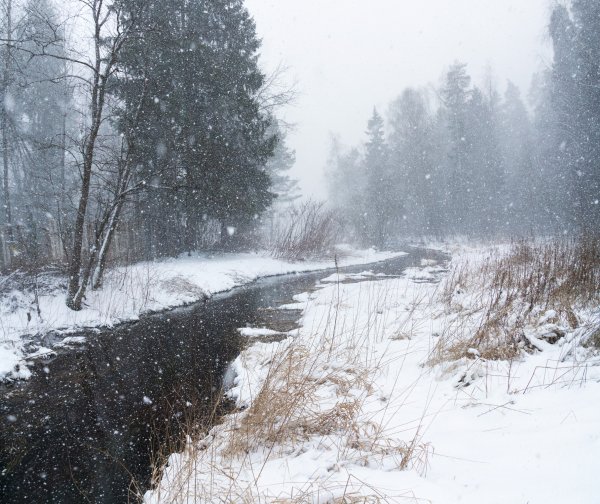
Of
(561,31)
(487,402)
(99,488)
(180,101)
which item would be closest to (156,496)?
(99,488)

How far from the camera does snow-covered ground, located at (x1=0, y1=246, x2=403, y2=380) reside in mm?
5797

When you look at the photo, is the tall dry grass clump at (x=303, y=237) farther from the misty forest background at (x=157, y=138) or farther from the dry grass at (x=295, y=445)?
the dry grass at (x=295, y=445)

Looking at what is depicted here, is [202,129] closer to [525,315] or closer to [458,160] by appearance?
[525,315]

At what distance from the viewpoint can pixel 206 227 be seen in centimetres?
1728

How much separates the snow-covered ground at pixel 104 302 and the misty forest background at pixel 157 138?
48 centimetres

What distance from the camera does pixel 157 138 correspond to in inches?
557

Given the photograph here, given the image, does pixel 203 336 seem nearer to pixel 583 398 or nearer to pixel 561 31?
pixel 583 398

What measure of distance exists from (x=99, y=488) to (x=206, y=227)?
15074mm

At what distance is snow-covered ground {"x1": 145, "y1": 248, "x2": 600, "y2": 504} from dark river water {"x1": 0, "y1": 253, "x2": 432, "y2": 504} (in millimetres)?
607

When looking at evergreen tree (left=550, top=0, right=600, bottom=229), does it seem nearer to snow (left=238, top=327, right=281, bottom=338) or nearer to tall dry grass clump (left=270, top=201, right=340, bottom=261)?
tall dry grass clump (left=270, top=201, right=340, bottom=261)

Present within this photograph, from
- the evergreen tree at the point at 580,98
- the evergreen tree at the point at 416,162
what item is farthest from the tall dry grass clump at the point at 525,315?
the evergreen tree at the point at 416,162

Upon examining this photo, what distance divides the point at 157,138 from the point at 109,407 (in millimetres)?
12241

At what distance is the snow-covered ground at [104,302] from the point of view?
5.80m

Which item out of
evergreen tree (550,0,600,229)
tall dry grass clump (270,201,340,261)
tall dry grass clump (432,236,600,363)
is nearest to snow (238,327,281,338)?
tall dry grass clump (432,236,600,363)
